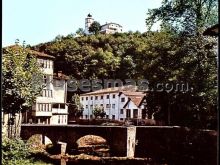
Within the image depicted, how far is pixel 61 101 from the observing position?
5628 centimetres

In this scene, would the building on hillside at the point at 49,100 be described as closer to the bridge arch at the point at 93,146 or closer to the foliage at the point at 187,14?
the bridge arch at the point at 93,146

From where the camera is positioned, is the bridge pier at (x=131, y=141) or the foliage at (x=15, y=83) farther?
the bridge pier at (x=131, y=141)

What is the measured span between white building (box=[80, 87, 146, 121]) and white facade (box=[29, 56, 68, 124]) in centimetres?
1425

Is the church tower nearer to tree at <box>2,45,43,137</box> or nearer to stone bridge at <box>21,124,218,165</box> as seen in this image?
stone bridge at <box>21,124,218,165</box>

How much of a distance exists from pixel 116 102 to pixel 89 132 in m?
29.2

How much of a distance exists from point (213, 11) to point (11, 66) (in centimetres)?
1421

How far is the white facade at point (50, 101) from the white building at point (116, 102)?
46.8 feet

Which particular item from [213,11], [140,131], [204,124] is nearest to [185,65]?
[213,11]

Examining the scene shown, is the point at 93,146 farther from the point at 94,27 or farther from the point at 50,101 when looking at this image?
the point at 94,27

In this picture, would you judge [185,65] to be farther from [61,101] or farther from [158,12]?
[61,101]

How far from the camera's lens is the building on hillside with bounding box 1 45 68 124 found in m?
49.8

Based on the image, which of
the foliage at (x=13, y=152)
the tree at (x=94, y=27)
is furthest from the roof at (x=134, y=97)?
the tree at (x=94, y=27)

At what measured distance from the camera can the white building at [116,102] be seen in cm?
6616

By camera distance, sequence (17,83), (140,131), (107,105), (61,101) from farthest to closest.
A: (107,105), (61,101), (140,131), (17,83)
